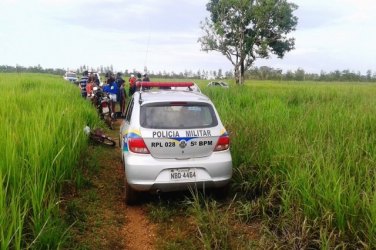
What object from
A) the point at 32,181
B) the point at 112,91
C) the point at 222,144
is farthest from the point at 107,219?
the point at 112,91

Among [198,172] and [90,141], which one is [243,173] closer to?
[198,172]

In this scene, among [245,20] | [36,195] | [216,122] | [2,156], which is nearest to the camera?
[36,195]

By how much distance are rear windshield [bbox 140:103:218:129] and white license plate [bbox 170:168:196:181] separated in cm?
61

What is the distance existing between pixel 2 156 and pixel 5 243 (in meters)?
1.33

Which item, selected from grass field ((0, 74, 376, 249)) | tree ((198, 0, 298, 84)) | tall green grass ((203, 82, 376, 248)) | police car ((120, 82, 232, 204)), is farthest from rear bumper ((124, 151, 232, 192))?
tree ((198, 0, 298, 84))

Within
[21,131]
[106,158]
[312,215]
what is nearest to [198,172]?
[312,215]

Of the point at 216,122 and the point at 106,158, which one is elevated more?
the point at 216,122

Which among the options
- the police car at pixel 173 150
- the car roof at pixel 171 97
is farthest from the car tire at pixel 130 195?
the car roof at pixel 171 97

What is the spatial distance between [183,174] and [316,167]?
1.72 m

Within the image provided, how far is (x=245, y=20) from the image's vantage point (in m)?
34.5

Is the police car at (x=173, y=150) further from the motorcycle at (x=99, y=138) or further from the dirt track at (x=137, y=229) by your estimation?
the motorcycle at (x=99, y=138)

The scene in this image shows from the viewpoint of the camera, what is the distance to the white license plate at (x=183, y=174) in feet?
15.3

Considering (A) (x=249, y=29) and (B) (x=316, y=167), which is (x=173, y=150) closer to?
(B) (x=316, y=167)

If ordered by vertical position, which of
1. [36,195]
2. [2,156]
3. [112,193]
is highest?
[2,156]
